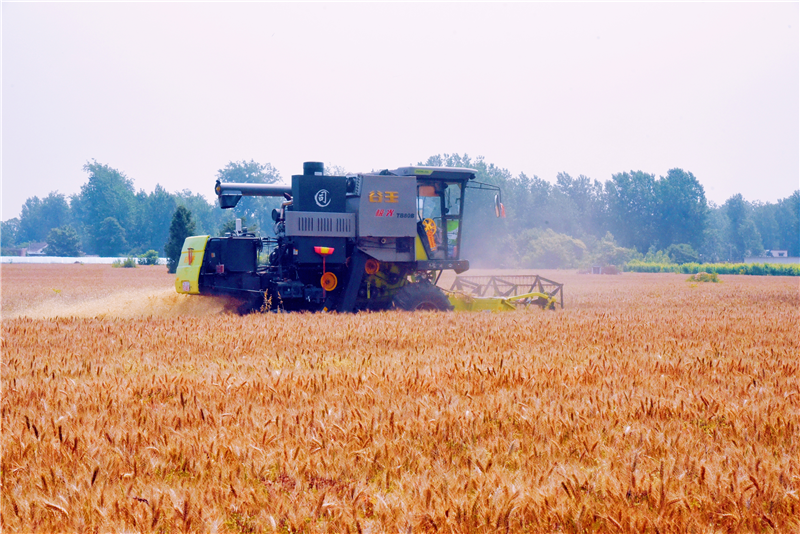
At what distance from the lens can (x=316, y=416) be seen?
14.2 feet

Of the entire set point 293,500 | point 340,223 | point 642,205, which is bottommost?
point 293,500

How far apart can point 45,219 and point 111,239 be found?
47054 millimetres

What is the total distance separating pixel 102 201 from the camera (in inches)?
3949

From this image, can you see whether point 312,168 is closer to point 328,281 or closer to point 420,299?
point 328,281

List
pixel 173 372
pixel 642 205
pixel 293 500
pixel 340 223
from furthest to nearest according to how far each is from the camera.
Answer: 1. pixel 642 205
2. pixel 340 223
3. pixel 173 372
4. pixel 293 500

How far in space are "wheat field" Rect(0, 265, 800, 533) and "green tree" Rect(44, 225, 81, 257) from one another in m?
98.3

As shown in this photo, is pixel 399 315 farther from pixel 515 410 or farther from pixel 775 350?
pixel 515 410

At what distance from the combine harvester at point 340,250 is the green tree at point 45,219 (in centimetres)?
13009

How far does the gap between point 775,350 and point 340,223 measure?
25.0 ft

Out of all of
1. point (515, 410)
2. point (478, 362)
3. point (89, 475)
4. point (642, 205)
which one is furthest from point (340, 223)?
point (642, 205)

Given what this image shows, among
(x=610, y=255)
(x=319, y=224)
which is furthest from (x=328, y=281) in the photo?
(x=610, y=255)

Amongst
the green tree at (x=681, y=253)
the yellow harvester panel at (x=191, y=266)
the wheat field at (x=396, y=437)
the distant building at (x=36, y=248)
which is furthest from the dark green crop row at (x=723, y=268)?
the distant building at (x=36, y=248)

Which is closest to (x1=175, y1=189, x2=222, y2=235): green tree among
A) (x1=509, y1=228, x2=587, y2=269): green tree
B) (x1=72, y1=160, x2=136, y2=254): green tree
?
(x1=72, y1=160, x2=136, y2=254): green tree

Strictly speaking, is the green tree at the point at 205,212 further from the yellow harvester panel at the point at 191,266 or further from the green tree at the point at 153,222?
the yellow harvester panel at the point at 191,266
